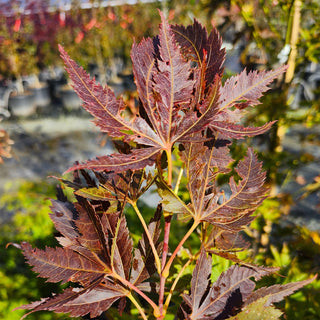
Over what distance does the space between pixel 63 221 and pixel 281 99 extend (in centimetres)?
124

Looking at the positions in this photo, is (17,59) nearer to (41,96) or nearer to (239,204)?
(41,96)

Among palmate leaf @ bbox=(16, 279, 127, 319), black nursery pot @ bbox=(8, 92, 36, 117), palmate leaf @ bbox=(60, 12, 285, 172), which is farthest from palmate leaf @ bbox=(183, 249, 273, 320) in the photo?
black nursery pot @ bbox=(8, 92, 36, 117)

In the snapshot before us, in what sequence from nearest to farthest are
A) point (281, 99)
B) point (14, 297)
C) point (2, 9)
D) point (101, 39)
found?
point (14, 297) → point (281, 99) → point (2, 9) → point (101, 39)

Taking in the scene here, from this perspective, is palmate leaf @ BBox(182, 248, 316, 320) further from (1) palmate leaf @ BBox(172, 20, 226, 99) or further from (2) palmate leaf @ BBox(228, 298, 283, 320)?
(1) palmate leaf @ BBox(172, 20, 226, 99)

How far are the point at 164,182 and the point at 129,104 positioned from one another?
3.84 feet

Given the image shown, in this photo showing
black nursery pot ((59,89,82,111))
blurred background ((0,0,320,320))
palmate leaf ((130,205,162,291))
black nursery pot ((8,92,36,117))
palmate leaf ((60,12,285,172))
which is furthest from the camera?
black nursery pot ((59,89,82,111))

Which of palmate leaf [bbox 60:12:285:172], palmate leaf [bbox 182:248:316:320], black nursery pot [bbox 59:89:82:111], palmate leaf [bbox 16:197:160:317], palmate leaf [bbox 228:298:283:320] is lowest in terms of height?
black nursery pot [bbox 59:89:82:111]

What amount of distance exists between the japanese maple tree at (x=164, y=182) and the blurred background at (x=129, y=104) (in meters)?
0.10

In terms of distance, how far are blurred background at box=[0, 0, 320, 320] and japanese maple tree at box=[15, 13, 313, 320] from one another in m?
0.10

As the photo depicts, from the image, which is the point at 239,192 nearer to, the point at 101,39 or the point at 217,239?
the point at 217,239

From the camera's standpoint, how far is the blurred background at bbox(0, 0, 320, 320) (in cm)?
143

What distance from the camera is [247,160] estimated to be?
23.2 inches

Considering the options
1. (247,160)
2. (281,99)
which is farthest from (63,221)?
(281,99)

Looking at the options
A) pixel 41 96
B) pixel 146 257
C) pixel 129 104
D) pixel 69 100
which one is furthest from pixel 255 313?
pixel 41 96
